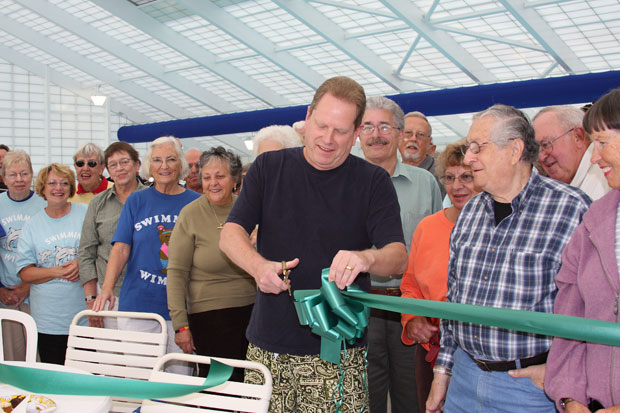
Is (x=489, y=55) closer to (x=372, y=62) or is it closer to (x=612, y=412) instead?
(x=372, y=62)

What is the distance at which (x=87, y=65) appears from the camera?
614 inches

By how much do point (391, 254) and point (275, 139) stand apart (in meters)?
1.32

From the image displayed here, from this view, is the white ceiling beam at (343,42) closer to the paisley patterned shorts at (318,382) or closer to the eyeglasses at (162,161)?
the eyeglasses at (162,161)

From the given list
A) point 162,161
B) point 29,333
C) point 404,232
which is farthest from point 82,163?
point 404,232

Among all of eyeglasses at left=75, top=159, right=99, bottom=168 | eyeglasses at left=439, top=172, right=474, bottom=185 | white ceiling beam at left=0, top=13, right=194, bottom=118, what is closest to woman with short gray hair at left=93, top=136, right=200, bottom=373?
eyeglasses at left=75, top=159, right=99, bottom=168

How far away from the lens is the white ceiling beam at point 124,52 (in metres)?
12.6

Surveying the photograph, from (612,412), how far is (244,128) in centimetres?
533

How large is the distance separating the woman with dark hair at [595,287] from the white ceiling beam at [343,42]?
10.2 meters

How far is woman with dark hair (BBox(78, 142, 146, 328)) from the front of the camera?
330 cm

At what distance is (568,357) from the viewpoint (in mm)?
1490

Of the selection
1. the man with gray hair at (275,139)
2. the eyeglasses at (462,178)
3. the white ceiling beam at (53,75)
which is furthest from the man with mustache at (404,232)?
the white ceiling beam at (53,75)

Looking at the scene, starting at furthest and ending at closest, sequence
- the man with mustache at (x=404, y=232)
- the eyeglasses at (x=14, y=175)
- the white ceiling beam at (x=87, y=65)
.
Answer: the white ceiling beam at (x=87, y=65) → the eyeglasses at (x=14, y=175) → the man with mustache at (x=404, y=232)

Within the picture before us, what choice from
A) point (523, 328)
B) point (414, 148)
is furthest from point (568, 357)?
point (414, 148)

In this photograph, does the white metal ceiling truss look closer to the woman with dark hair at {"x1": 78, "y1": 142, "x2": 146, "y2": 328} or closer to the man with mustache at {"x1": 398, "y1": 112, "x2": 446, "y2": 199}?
the man with mustache at {"x1": 398, "y1": 112, "x2": 446, "y2": 199}
